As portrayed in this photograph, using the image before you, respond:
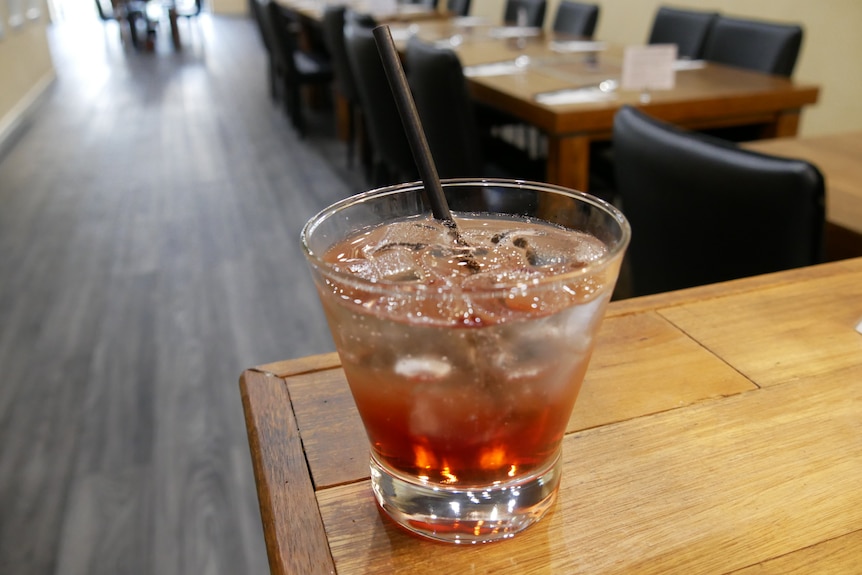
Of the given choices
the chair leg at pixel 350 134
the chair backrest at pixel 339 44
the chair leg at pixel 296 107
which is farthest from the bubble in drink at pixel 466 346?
the chair leg at pixel 296 107

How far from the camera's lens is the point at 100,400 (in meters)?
1.91

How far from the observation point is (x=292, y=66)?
426 centimetres

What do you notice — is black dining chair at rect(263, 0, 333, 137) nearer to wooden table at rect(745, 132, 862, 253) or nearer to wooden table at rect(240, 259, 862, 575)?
wooden table at rect(745, 132, 862, 253)

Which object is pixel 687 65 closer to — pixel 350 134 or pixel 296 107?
pixel 350 134

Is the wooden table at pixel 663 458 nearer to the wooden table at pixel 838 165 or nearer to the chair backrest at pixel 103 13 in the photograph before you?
the wooden table at pixel 838 165

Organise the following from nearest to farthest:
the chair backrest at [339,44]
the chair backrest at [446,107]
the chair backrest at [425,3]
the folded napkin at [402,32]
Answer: the chair backrest at [446,107] < the chair backrest at [339,44] < the folded napkin at [402,32] < the chair backrest at [425,3]

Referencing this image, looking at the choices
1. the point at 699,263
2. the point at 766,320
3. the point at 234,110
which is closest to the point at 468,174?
the point at 699,263

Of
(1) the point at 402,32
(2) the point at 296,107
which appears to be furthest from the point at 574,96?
(2) the point at 296,107

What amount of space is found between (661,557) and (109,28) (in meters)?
11.7

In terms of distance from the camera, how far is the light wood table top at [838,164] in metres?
1.11

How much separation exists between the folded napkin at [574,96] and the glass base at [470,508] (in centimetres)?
163

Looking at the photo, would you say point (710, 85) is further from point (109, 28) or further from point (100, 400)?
point (109, 28)

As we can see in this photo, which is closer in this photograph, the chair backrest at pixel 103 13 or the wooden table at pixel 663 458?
the wooden table at pixel 663 458

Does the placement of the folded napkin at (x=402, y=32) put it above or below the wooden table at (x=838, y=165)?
below
